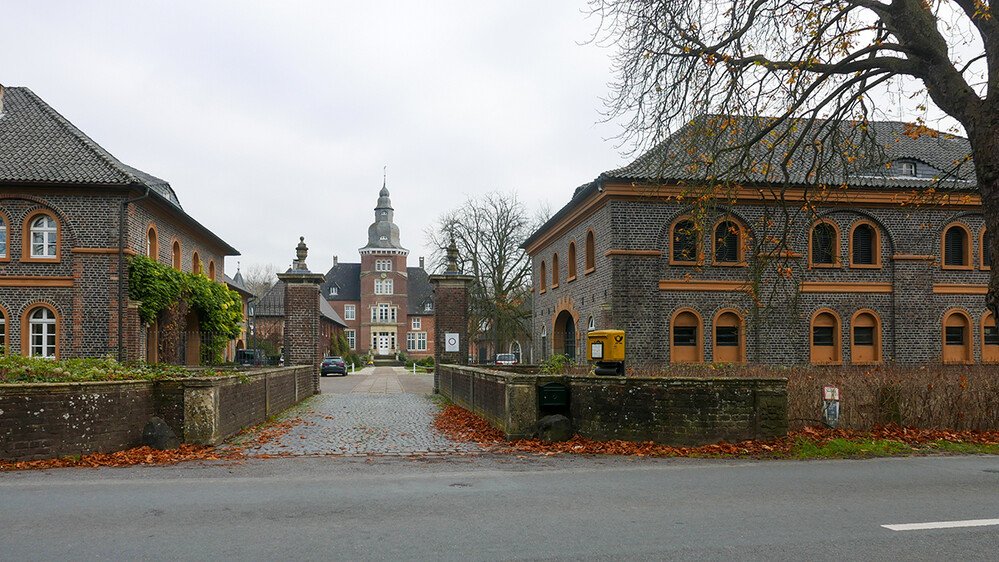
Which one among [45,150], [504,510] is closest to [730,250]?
[504,510]

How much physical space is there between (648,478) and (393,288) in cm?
8408

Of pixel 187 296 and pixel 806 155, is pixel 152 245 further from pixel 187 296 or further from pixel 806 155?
pixel 806 155

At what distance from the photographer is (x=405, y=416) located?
642 inches

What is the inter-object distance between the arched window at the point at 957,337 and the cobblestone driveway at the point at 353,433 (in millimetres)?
18206

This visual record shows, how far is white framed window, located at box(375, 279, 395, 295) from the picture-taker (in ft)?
298

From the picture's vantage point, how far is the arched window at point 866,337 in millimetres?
24922

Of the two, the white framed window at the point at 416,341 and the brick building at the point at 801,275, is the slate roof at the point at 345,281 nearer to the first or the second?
the white framed window at the point at 416,341

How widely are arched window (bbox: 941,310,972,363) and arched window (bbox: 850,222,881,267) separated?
3302 millimetres

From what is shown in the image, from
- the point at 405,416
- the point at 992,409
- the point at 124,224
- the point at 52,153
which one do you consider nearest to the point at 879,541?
the point at 992,409

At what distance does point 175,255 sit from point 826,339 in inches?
941

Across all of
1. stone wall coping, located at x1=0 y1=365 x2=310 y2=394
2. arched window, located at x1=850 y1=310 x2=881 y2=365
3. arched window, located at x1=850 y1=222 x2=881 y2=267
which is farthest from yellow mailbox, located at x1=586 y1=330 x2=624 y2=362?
arched window, located at x1=850 y1=222 x2=881 y2=267

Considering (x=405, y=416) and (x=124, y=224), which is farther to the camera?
(x=124, y=224)

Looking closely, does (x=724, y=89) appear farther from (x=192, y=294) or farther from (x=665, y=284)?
(x=192, y=294)

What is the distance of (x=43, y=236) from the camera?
22.6 metres
